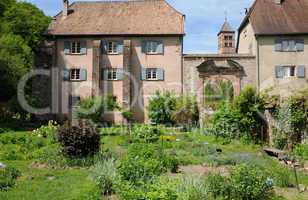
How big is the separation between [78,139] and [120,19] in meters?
23.1

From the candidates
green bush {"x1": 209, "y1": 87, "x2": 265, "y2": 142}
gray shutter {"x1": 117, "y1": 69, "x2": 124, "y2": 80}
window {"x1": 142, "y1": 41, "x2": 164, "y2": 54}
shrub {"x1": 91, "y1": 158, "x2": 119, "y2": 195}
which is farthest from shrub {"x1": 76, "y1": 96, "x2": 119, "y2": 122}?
shrub {"x1": 91, "y1": 158, "x2": 119, "y2": 195}

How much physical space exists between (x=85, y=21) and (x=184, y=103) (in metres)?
11.6

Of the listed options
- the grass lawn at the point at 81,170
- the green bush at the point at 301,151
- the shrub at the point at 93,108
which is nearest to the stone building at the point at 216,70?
the shrub at the point at 93,108

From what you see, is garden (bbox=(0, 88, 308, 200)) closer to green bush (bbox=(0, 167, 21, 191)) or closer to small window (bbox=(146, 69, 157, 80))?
green bush (bbox=(0, 167, 21, 191))

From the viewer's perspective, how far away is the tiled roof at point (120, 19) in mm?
35062

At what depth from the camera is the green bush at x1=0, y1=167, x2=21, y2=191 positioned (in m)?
10.8

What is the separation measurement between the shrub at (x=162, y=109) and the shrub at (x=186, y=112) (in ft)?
1.21

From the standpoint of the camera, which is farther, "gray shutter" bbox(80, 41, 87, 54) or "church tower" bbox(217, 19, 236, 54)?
"church tower" bbox(217, 19, 236, 54)

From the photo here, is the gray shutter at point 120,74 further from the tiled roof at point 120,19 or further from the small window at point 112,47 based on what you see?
the tiled roof at point 120,19

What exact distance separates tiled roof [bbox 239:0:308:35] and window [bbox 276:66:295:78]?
2818mm

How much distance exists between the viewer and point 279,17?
3572 centimetres

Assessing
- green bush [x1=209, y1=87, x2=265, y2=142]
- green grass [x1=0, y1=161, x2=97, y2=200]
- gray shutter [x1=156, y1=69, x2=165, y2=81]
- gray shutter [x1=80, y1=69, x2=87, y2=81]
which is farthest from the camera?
gray shutter [x1=80, y1=69, x2=87, y2=81]

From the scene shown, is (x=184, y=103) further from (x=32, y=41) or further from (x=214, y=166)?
(x=214, y=166)

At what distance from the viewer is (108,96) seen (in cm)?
3269
